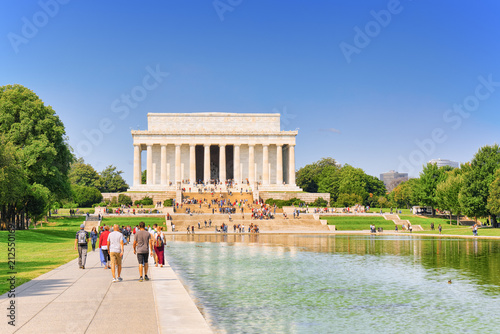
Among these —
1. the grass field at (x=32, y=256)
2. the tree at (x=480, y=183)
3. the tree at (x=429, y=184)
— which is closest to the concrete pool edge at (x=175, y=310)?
the grass field at (x=32, y=256)

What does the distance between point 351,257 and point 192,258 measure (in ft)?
31.6

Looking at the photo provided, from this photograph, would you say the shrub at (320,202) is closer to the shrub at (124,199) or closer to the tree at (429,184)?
the tree at (429,184)

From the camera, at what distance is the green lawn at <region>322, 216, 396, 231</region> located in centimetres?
7006

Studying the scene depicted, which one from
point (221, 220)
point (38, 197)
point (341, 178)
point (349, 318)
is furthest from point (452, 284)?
point (341, 178)

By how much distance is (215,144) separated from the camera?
114125 millimetres

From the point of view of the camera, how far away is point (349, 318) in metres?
14.2

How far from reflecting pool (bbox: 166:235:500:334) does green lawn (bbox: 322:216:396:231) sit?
128ft

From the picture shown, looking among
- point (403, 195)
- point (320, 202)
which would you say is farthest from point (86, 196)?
point (403, 195)

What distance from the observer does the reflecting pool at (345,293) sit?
13.7 metres

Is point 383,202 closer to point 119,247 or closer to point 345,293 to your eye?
point 345,293

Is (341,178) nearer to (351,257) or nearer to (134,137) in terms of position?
(134,137)

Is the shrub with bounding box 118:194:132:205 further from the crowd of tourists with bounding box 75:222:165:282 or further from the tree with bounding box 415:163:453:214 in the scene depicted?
the crowd of tourists with bounding box 75:222:165:282

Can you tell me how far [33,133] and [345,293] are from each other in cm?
4649

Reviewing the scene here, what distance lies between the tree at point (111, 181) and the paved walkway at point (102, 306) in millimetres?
128765
